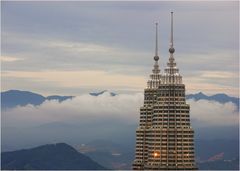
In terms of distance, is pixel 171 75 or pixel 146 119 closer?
pixel 171 75

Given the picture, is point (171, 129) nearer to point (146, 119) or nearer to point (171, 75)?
point (171, 75)

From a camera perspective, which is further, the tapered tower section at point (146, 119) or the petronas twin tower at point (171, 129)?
the tapered tower section at point (146, 119)

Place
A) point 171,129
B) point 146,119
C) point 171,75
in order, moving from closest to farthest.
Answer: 1. point 171,129
2. point 171,75
3. point 146,119

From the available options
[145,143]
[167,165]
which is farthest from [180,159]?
[145,143]

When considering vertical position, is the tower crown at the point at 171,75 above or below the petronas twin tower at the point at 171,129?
above

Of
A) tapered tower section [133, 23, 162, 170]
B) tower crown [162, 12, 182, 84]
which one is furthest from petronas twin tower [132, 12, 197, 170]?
tapered tower section [133, 23, 162, 170]

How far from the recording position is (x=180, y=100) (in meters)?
161

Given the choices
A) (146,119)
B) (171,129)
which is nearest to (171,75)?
(171,129)

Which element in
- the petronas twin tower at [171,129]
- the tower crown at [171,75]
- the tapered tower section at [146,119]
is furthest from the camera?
the tapered tower section at [146,119]

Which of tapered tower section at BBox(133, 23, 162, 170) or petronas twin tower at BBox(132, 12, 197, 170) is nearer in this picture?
petronas twin tower at BBox(132, 12, 197, 170)

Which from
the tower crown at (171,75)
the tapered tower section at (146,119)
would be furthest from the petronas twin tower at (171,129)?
the tapered tower section at (146,119)

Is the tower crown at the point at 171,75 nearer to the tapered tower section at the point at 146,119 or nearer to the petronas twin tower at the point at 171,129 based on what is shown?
the petronas twin tower at the point at 171,129

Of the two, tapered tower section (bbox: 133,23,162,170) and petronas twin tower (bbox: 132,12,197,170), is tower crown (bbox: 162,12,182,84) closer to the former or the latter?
petronas twin tower (bbox: 132,12,197,170)

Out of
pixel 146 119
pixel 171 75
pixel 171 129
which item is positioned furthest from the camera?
pixel 146 119
